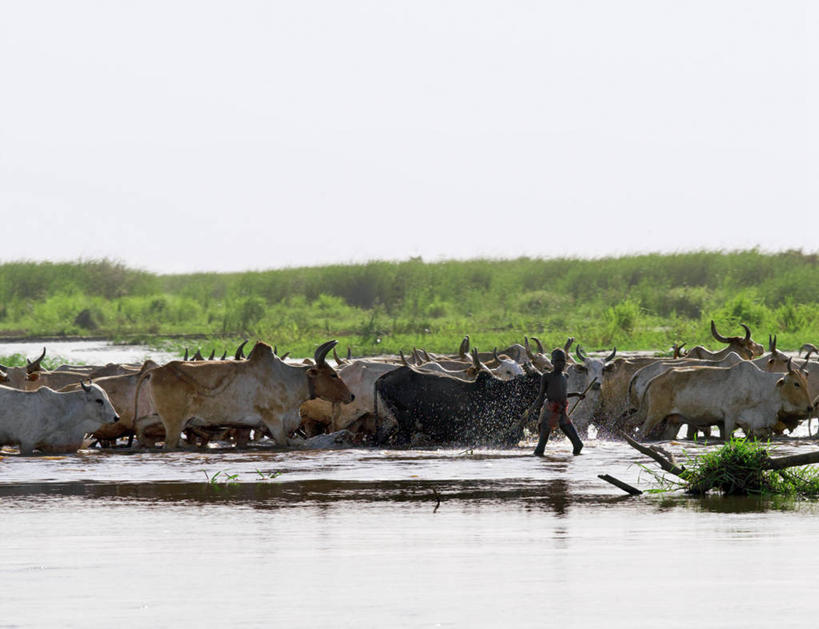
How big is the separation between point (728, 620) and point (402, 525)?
3695 millimetres

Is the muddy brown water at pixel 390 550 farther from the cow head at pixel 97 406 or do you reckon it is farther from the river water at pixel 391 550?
the cow head at pixel 97 406

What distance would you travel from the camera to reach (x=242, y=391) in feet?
55.6

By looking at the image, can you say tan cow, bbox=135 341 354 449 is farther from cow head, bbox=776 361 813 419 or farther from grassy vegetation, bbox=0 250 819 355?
grassy vegetation, bbox=0 250 819 355

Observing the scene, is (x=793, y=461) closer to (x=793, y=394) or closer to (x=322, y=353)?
(x=793, y=394)

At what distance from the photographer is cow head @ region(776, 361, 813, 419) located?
1730cm

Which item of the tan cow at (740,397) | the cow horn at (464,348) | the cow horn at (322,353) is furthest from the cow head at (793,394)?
the cow horn at (464,348)

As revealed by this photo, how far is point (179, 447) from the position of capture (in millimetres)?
16938

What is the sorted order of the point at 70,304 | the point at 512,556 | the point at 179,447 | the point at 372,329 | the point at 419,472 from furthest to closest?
the point at 70,304
the point at 372,329
the point at 179,447
the point at 419,472
the point at 512,556

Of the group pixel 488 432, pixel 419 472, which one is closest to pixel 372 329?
pixel 488 432

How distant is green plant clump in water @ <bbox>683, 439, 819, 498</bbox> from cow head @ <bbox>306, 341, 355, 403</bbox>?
5.90 metres

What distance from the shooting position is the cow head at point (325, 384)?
17.3 m

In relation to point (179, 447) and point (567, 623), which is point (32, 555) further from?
point (179, 447)

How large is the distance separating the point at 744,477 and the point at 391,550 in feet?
12.2

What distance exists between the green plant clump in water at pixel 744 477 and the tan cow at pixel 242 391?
5754 mm
